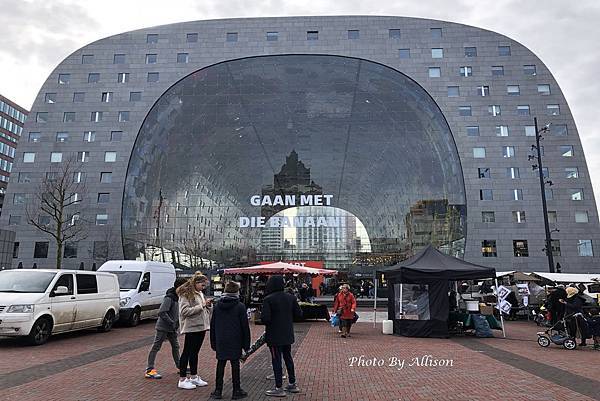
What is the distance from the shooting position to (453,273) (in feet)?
49.7

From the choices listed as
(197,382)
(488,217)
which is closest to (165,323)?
(197,382)

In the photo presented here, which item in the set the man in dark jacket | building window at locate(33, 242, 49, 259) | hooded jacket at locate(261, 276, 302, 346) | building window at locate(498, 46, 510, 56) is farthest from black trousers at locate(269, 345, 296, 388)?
building window at locate(498, 46, 510, 56)

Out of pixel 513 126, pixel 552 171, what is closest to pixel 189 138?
pixel 513 126

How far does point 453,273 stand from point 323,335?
506 cm

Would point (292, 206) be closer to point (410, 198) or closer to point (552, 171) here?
point (410, 198)

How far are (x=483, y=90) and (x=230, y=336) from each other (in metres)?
45.1

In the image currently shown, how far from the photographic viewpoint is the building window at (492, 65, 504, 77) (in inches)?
1790

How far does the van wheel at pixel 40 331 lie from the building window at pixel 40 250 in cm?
3546

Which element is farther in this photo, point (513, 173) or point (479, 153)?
point (479, 153)

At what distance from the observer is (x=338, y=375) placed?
8.65 meters

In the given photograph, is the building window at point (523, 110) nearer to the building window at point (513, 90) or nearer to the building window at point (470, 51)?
the building window at point (513, 90)

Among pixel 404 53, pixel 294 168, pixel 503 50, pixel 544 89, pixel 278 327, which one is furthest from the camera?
pixel 503 50

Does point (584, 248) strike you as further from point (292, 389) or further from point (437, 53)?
point (292, 389)

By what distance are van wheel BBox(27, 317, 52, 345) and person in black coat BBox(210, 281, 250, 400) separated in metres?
7.75
